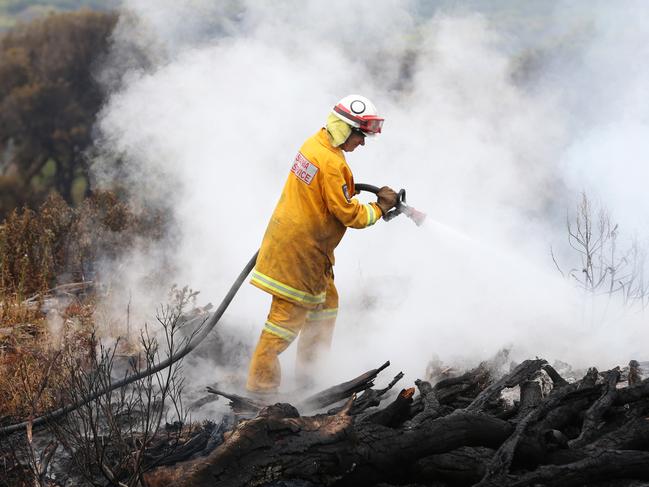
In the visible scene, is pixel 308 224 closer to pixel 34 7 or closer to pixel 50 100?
pixel 50 100

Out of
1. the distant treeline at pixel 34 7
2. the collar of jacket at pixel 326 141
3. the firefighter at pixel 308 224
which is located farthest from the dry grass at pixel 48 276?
the distant treeline at pixel 34 7

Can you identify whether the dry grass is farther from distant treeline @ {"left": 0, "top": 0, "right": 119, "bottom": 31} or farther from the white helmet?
distant treeline @ {"left": 0, "top": 0, "right": 119, "bottom": 31}

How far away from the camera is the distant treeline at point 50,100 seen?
2277 centimetres

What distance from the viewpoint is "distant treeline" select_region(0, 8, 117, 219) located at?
22.8 meters

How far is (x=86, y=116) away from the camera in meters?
23.1

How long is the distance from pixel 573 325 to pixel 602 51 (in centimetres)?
666

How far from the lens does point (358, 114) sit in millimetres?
4852

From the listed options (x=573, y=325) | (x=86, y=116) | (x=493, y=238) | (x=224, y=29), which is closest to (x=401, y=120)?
(x=493, y=238)

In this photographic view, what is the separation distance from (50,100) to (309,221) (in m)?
20.5

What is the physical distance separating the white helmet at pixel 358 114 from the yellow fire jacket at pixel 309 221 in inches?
7.2

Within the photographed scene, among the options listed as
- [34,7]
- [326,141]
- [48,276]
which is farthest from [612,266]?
[34,7]

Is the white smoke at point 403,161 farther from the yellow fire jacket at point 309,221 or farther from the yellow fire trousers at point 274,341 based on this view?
the yellow fire jacket at point 309,221

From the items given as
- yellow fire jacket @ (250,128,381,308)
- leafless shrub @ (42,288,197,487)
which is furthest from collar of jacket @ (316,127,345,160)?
leafless shrub @ (42,288,197,487)

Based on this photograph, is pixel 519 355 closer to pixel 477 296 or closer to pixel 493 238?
pixel 477 296
